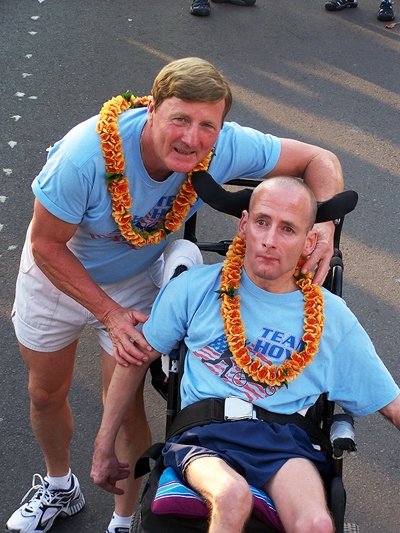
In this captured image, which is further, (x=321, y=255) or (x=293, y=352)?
(x=321, y=255)

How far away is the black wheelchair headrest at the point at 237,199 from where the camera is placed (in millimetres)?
2969

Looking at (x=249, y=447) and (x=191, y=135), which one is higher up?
(x=191, y=135)

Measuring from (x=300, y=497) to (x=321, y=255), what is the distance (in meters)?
0.89

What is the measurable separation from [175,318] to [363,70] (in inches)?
225

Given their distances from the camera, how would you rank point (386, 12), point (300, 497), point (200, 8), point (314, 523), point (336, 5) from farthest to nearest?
point (336, 5)
point (386, 12)
point (200, 8)
point (300, 497)
point (314, 523)

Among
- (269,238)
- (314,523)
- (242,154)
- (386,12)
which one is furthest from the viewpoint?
(386,12)

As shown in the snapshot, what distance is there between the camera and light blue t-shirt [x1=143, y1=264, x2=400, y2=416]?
9.20 feet

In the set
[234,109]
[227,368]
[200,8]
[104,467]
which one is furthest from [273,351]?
[200,8]

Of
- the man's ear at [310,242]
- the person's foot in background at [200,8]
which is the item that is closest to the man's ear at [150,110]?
the man's ear at [310,242]

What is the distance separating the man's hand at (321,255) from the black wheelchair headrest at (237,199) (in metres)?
0.10

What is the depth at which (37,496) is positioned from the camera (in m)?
3.64

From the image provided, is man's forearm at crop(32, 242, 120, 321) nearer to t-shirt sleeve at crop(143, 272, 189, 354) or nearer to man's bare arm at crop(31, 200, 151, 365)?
man's bare arm at crop(31, 200, 151, 365)

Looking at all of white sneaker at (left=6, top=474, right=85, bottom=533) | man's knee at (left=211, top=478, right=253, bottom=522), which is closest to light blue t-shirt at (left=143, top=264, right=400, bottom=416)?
man's knee at (left=211, top=478, right=253, bottom=522)

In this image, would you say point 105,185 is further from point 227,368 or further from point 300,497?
Result: point 300,497
